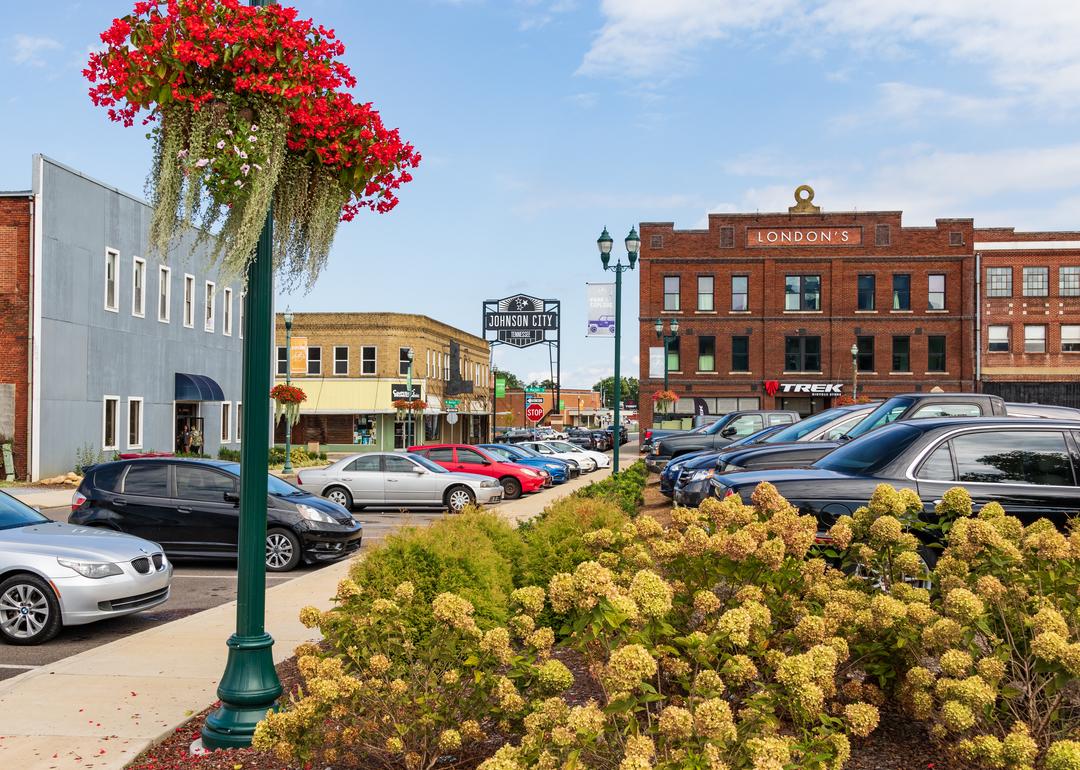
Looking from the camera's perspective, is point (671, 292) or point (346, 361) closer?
point (671, 292)

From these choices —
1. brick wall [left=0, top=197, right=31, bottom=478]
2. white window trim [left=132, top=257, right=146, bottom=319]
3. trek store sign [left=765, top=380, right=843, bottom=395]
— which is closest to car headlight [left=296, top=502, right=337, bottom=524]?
brick wall [left=0, top=197, right=31, bottom=478]

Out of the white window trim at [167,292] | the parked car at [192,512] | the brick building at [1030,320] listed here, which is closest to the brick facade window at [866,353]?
the brick building at [1030,320]

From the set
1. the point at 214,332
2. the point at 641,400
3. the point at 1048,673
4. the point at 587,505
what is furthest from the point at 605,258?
the point at 641,400

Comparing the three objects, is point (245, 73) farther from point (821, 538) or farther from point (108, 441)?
point (108, 441)

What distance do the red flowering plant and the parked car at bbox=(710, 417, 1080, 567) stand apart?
14.4ft

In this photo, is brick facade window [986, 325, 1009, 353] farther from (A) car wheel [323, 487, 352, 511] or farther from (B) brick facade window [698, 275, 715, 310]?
(A) car wheel [323, 487, 352, 511]

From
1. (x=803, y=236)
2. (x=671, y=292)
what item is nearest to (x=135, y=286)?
(x=671, y=292)

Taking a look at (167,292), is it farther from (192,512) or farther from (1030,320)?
(1030,320)

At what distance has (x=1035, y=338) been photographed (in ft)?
190

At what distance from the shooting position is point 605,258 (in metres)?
23.7

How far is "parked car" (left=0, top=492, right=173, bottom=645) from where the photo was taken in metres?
9.06

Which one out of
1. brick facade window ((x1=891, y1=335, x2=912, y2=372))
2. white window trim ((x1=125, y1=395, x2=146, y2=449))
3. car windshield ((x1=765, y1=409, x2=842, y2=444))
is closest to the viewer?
car windshield ((x1=765, y1=409, x2=842, y2=444))

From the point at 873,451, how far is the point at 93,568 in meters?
7.50

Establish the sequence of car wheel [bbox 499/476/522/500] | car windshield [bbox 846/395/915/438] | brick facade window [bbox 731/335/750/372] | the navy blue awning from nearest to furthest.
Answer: car windshield [bbox 846/395/915/438] → car wheel [bbox 499/476/522/500] → the navy blue awning → brick facade window [bbox 731/335/750/372]
